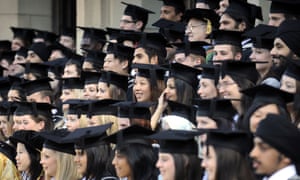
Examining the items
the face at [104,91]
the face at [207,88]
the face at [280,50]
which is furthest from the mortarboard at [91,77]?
the face at [280,50]

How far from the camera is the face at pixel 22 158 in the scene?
8.49 metres

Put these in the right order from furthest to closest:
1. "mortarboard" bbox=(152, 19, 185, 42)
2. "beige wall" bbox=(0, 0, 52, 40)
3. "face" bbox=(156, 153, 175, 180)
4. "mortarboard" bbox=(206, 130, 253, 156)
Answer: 1. "beige wall" bbox=(0, 0, 52, 40)
2. "mortarboard" bbox=(152, 19, 185, 42)
3. "face" bbox=(156, 153, 175, 180)
4. "mortarboard" bbox=(206, 130, 253, 156)

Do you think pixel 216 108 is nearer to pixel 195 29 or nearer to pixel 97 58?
pixel 195 29

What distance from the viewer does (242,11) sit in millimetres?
9531

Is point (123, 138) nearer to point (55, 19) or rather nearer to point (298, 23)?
point (298, 23)

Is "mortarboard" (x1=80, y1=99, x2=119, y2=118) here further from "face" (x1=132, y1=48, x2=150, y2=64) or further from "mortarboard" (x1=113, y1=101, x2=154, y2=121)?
"face" (x1=132, y1=48, x2=150, y2=64)

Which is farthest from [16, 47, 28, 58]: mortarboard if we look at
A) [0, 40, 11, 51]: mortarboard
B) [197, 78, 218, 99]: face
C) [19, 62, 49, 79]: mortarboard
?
[197, 78, 218, 99]: face

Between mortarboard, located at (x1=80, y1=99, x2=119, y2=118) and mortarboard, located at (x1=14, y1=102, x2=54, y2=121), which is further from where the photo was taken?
mortarboard, located at (x1=14, y1=102, x2=54, y2=121)

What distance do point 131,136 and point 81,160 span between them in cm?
49

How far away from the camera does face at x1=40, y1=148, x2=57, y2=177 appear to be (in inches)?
307

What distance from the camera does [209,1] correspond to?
37.3 feet

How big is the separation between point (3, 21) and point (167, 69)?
361 inches

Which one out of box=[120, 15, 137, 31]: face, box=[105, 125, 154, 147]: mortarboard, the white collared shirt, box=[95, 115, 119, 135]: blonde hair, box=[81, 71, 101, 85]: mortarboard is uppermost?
box=[120, 15, 137, 31]: face

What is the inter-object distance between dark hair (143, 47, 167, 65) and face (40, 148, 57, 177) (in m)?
2.12
